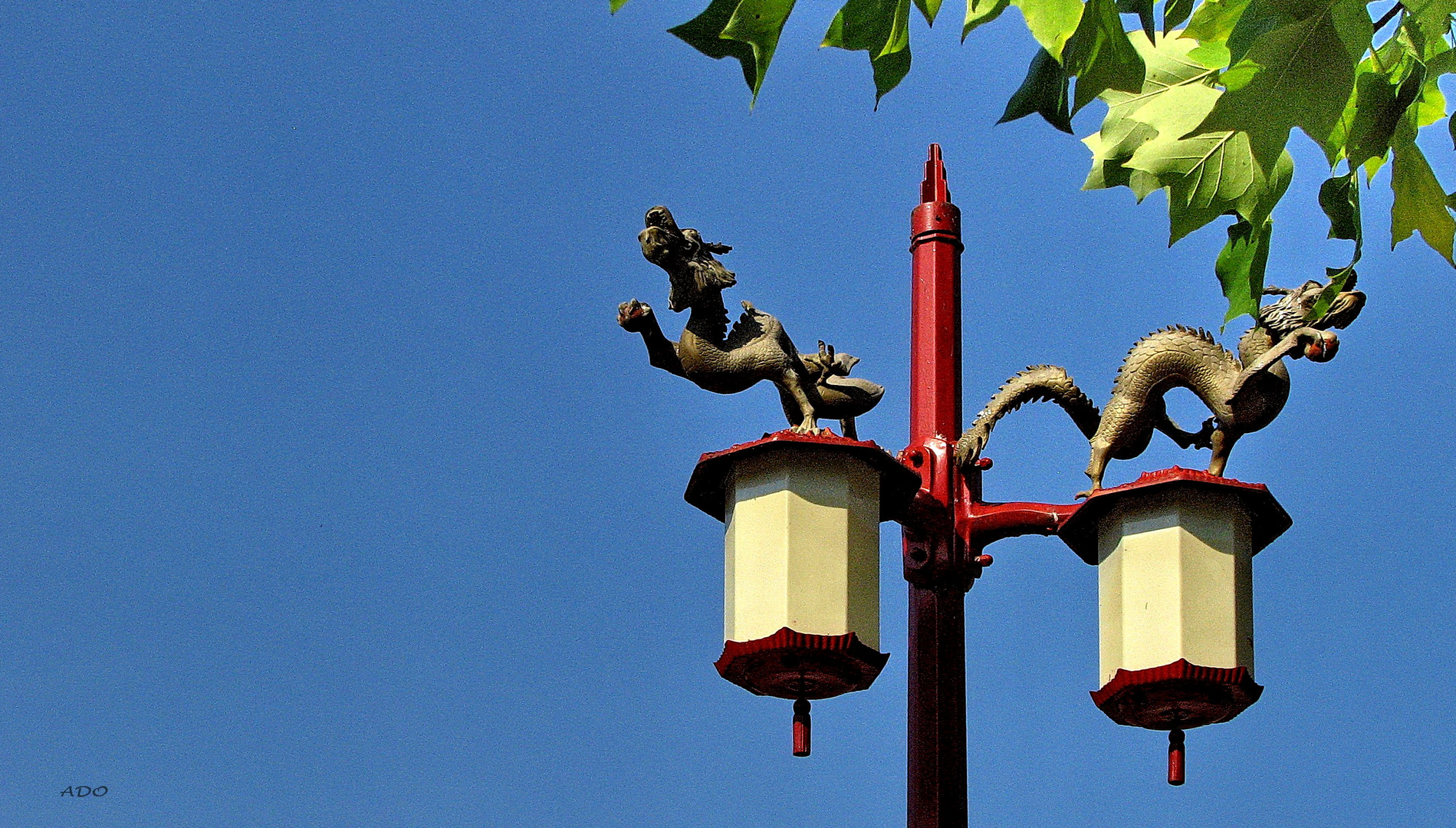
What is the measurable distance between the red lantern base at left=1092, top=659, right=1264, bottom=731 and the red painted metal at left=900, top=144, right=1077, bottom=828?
39cm

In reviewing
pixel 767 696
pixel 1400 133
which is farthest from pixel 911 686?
pixel 1400 133

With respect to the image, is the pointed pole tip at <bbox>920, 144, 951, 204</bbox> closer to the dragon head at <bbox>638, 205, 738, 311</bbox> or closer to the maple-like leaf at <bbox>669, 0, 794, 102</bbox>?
the dragon head at <bbox>638, 205, 738, 311</bbox>

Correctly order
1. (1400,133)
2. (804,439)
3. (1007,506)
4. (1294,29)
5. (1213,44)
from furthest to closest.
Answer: (1007,506) < (804,439) < (1213,44) < (1400,133) < (1294,29)

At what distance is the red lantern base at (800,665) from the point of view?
4.72 meters

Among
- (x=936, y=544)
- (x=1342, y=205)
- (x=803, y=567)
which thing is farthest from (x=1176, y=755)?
(x=1342, y=205)

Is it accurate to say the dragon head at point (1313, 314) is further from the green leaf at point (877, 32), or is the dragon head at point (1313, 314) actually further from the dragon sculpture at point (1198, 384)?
the green leaf at point (877, 32)

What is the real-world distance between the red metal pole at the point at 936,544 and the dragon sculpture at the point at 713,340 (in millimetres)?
379

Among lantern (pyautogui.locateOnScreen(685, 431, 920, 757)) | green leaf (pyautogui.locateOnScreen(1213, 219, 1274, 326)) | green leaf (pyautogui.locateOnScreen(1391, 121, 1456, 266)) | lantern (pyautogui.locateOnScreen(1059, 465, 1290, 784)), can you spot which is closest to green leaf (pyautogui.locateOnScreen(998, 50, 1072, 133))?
green leaf (pyautogui.locateOnScreen(1391, 121, 1456, 266))

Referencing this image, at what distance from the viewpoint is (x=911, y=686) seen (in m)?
5.16

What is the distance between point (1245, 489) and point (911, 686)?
0.97 meters

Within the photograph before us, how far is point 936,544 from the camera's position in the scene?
5.27m

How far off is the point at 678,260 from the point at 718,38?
5.60 ft

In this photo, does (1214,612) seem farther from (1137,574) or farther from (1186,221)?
(1186,221)

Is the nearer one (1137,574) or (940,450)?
(1137,574)
